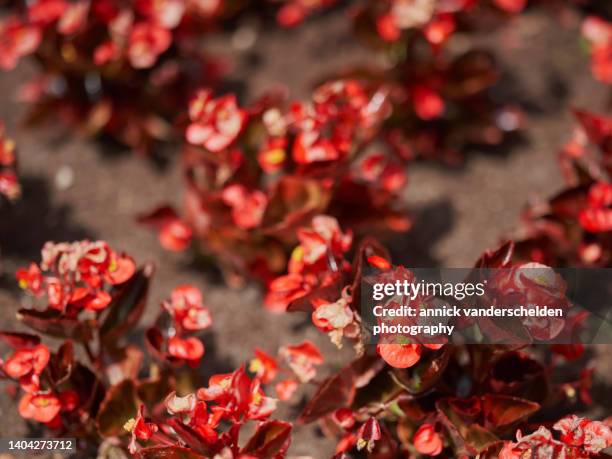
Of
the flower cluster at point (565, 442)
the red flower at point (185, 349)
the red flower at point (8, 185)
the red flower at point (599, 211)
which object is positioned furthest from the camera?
the red flower at point (8, 185)

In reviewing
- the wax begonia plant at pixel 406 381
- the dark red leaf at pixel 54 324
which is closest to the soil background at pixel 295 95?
the wax begonia plant at pixel 406 381

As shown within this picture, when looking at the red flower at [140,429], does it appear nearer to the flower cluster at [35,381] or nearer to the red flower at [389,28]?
the flower cluster at [35,381]

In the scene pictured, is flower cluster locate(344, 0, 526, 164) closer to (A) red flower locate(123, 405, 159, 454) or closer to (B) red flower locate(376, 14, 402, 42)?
(B) red flower locate(376, 14, 402, 42)

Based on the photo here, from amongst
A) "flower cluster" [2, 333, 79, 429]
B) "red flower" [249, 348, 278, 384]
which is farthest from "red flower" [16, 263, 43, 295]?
"red flower" [249, 348, 278, 384]

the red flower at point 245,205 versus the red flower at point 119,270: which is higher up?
the red flower at point 119,270

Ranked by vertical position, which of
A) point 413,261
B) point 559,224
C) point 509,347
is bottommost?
point 413,261

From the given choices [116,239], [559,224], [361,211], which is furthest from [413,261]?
A: [116,239]

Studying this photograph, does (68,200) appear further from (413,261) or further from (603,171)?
(603,171)

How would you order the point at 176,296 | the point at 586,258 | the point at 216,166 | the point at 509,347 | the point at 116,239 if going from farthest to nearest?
the point at 116,239, the point at 216,166, the point at 586,258, the point at 176,296, the point at 509,347
